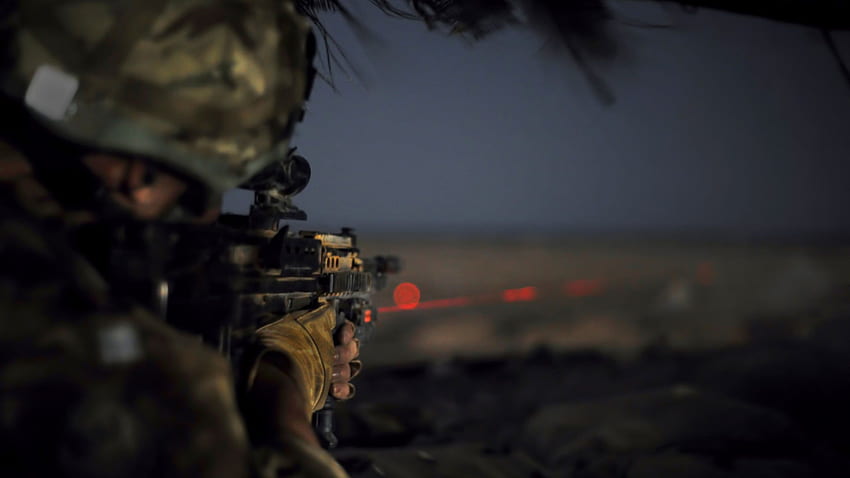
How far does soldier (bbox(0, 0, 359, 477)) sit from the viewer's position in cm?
83

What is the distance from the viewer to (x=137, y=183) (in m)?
A: 1.17

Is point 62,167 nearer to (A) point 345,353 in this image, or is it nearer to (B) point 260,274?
(B) point 260,274

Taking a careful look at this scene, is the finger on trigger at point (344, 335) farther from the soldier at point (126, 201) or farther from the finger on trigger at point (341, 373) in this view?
the soldier at point (126, 201)

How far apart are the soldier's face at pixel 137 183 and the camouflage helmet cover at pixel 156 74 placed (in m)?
0.04


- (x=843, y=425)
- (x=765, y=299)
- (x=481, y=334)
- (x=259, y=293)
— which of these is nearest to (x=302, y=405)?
(x=259, y=293)

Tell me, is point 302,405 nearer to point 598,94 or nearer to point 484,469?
point 598,94

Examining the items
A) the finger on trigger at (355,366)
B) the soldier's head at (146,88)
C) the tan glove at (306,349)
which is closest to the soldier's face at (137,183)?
the soldier's head at (146,88)

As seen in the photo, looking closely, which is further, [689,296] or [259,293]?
[689,296]

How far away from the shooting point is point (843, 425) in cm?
528

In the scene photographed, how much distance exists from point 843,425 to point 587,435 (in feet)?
8.57

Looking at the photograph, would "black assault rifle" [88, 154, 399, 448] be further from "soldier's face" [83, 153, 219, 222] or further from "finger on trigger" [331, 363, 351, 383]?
"finger on trigger" [331, 363, 351, 383]

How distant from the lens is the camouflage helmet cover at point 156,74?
3.51 feet

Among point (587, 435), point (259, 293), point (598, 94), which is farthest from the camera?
point (587, 435)

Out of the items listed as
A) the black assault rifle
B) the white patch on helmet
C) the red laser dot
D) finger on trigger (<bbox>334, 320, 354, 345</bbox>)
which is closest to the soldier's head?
the white patch on helmet
